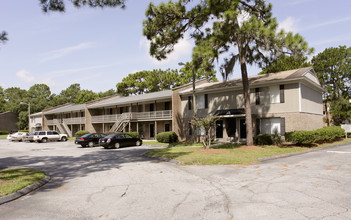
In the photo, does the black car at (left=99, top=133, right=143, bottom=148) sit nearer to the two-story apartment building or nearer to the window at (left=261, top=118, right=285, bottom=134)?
the two-story apartment building

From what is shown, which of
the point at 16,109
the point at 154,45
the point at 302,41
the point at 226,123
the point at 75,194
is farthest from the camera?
the point at 16,109

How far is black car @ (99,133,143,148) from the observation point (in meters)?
21.9

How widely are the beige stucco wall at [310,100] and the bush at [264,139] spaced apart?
3.82 meters

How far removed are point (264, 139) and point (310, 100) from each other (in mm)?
6914

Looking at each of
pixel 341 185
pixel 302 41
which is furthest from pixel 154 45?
pixel 341 185

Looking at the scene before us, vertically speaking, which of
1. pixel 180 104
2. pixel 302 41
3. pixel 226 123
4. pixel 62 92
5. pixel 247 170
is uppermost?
pixel 62 92

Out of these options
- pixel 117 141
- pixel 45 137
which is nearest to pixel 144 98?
pixel 117 141

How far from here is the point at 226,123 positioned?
1017 inches

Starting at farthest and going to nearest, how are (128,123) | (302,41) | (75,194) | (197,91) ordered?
(128,123) < (197,91) < (302,41) < (75,194)

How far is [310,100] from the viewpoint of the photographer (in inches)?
938

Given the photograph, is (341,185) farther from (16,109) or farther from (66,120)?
(16,109)

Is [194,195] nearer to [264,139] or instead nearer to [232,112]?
[264,139]

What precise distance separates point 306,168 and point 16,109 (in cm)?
7528

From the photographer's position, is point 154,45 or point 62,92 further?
→ point 62,92
